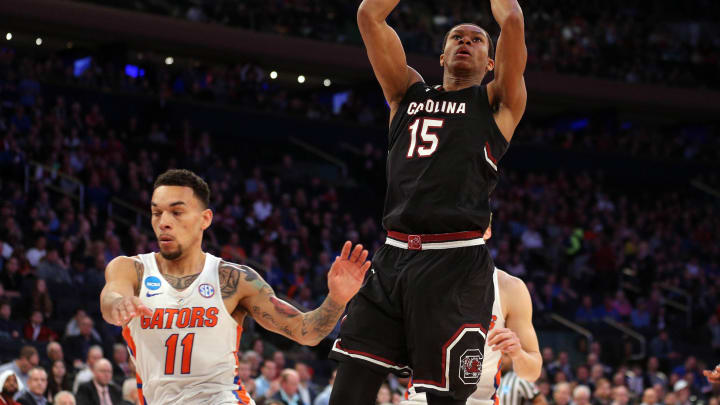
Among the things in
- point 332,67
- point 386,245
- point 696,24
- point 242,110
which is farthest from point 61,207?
point 696,24

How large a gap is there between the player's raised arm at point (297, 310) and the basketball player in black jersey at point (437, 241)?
14 centimetres

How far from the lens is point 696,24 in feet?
106

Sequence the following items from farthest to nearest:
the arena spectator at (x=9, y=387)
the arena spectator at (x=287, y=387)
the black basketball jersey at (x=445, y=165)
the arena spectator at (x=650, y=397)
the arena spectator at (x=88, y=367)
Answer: the arena spectator at (x=650, y=397), the arena spectator at (x=287, y=387), the arena spectator at (x=88, y=367), the arena spectator at (x=9, y=387), the black basketball jersey at (x=445, y=165)

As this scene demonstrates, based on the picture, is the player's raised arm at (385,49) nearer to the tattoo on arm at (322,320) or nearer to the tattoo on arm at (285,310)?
the tattoo on arm at (322,320)

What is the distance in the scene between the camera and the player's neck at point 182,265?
5.56 metres

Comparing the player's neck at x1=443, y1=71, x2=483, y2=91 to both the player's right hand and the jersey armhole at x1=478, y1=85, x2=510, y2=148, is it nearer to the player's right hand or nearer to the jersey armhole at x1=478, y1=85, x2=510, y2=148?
the jersey armhole at x1=478, y1=85, x2=510, y2=148

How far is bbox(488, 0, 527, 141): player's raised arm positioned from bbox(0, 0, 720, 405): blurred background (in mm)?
7597

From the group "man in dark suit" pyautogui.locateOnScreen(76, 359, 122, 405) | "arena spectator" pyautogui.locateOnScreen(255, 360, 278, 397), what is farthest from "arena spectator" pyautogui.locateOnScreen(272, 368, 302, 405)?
"man in dark suit" pyautogui.locateOnScreen(76, 359, 122, 405)

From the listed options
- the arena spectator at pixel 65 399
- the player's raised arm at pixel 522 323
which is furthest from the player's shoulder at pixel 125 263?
the arena spectator at pixel 65 399

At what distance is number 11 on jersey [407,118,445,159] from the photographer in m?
4.96

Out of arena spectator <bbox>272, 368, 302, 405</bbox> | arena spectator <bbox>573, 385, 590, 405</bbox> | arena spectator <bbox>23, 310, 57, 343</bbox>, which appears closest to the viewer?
arena spectator <bbox>272, 368, 302, 405</bbox>

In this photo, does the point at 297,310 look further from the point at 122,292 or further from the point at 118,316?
the point at 118,316

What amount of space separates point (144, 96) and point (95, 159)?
4180 mm

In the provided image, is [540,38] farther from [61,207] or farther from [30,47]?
[61,207]
